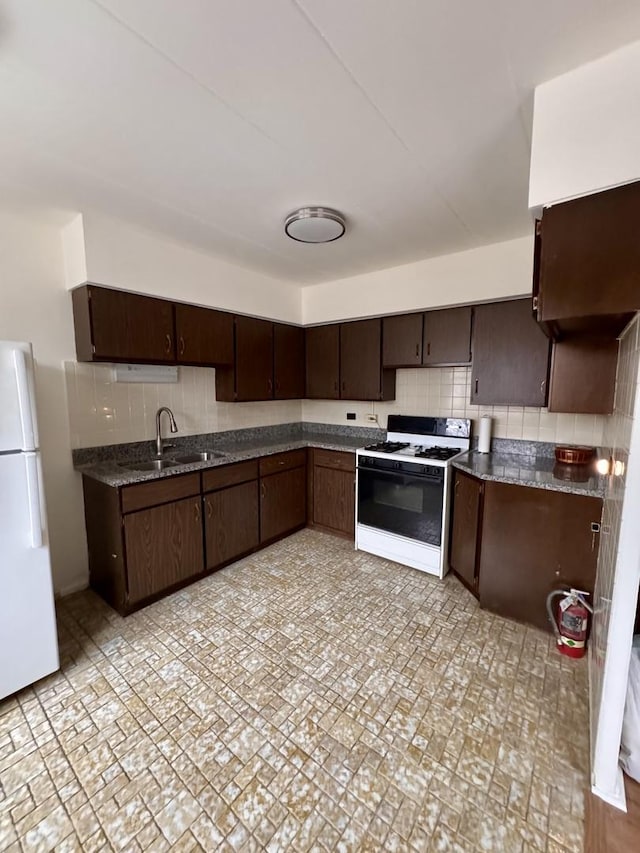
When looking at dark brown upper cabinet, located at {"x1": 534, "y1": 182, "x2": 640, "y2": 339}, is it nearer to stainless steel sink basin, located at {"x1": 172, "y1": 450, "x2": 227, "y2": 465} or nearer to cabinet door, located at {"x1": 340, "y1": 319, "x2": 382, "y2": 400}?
cabinet door, located at {"x1": 340, "y1": 319, "x2": 382, "y2": 400}

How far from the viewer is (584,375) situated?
216cm

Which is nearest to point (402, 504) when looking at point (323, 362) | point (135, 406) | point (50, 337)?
point (323, 362)

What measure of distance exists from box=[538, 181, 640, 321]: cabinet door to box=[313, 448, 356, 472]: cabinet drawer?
7.15 ft

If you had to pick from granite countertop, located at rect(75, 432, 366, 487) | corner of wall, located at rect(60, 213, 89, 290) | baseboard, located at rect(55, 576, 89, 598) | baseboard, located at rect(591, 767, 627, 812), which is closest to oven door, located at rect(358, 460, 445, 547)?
granite countertop, located at rect(75, 432, 366, 487)

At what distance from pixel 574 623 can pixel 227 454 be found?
2.52 m

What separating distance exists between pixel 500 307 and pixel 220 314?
7.19 feet

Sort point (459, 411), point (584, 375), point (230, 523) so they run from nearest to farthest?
point (584, 375)
point (230, 523)
point (459, 411)

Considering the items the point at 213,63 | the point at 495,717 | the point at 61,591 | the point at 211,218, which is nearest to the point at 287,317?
the point at 211,218

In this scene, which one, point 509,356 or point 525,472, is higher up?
point 509,356

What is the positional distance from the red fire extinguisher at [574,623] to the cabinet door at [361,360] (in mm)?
2052

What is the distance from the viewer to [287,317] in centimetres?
365

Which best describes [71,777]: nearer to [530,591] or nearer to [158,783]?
[158,783]

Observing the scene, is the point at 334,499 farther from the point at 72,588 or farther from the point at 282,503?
the point at 72,588

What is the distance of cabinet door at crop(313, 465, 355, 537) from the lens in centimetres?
338
